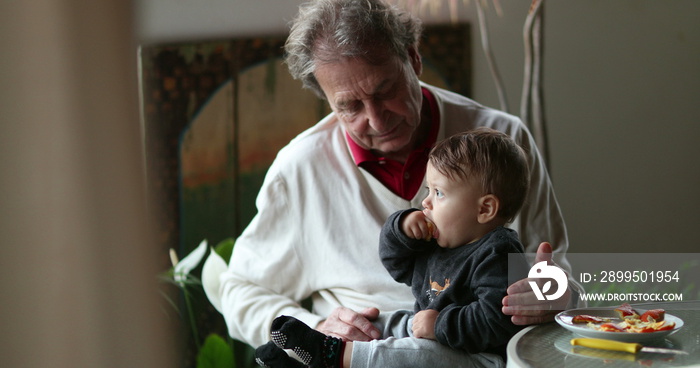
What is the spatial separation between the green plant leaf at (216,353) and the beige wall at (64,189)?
1.76 meters

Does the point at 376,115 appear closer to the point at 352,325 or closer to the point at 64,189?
the point at 352,325

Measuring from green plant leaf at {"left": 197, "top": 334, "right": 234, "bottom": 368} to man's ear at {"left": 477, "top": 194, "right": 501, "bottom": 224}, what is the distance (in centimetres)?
141

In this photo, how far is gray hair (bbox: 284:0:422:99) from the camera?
71.1 inches

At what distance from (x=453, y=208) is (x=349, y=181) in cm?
47

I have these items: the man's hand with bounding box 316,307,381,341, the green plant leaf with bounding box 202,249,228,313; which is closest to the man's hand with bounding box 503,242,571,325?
the man's hand with bounding box 316,307,381,341

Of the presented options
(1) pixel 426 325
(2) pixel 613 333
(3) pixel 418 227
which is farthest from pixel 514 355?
(3) pixel 418 227

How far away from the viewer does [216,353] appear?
8.66ft

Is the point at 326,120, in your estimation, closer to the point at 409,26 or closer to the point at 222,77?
the point at 409,26

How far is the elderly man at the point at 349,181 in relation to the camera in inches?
Answer: 71.8

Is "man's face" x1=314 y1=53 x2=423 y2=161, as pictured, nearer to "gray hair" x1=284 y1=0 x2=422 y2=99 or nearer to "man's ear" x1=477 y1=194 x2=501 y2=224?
"gray hair" x1=284 y1=0 x2=422 y2=99

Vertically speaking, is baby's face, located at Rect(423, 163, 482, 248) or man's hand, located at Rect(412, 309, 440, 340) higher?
baby's face, located at Rect(423, 163, 482, 248)

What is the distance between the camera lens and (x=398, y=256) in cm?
170

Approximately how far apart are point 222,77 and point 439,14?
3.06 feet

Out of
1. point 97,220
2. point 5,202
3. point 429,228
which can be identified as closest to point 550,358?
point 429,228
